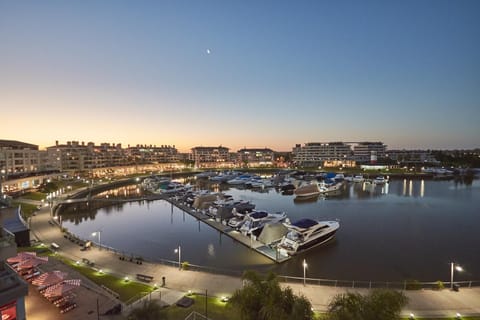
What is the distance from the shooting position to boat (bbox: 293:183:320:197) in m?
57.5

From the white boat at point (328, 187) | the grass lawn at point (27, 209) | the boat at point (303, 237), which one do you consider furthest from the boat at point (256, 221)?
the white boat at point (328, 187)

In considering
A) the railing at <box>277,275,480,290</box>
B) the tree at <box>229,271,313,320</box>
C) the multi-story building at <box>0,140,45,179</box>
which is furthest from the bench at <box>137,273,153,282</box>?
the multi-story building at <box>0,140,45,179</box>

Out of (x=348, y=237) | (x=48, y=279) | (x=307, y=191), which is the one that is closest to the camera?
(x=48, y=279)

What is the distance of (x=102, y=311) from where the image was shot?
13680mm

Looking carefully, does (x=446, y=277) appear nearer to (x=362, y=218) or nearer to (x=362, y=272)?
(x=362, y=272)

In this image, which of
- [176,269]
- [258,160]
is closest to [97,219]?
[176,269]

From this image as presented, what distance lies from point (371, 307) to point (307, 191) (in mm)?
50996

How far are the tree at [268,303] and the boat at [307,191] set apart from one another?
4879 centimetres

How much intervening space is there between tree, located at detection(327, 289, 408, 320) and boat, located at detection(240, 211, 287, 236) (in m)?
21.4

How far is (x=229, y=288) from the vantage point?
55.7 ft

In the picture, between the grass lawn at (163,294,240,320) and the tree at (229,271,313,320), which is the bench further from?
the tree at (229,271,313,320)

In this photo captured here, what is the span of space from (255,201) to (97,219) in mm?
30132

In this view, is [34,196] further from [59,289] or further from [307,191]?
[307,191]

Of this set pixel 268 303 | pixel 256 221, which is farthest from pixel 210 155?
pixel 268 303
